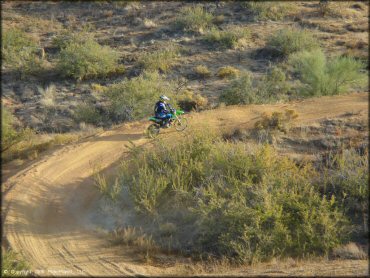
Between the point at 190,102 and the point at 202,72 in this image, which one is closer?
the point at 190,102

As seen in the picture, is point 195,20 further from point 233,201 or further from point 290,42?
point 233,201

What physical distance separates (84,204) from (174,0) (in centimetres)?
2858

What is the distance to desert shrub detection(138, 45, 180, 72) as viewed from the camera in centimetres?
2539

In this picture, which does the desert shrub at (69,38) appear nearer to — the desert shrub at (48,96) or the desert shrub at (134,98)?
the desert shrub at (48,96)

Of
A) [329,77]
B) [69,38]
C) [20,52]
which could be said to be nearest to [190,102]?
[329,77]

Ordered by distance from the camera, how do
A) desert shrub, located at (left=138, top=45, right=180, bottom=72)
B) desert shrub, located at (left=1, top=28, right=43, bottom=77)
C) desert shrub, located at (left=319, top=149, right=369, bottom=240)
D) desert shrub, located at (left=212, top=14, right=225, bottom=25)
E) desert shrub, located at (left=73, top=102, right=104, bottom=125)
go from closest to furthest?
desert shrub, located at (left=319, top=149, right=369, bottom=240) → desert shrub, located at (left=73, top=102, right=104, bottom=125) → desert shrub, located at (left=138, top=45, right=180, bottom=72) → desert shrub, located at (left=1, top=28, right=43, bottom=77) → desert shrub, located at (left=212, top=14, right=225, bottom=25)

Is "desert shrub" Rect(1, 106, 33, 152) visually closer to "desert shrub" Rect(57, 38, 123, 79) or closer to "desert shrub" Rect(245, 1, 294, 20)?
"desert shrub" Rect(57, 38, 123, 79)

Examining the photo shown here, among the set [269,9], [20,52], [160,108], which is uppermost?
[269,9]

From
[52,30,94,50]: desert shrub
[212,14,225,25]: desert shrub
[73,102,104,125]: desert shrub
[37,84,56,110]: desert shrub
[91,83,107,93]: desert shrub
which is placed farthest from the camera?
[212,14,225,25]: desert shrub

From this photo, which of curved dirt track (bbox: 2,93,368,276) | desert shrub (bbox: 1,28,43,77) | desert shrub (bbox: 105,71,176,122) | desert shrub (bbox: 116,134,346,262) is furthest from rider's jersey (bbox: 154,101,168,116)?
desert shrub (bbox: 1,28,43,77)

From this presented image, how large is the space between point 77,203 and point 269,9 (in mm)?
26103

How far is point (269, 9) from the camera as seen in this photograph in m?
33.5

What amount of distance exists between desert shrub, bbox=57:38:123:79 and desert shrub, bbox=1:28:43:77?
1600 mm

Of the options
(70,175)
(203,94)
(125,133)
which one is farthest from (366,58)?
(70,175)
